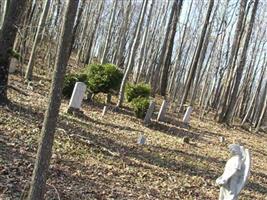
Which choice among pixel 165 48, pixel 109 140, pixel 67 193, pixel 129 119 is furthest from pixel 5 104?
pixel 165 48

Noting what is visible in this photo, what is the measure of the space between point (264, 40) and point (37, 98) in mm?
31613

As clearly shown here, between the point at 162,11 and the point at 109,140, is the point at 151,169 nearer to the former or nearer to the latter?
the point at 109,140

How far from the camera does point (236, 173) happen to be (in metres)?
7.60

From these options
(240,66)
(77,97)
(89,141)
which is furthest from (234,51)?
(89,141)

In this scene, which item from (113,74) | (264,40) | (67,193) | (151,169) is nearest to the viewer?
(67,193)

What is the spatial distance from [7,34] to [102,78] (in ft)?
25.2

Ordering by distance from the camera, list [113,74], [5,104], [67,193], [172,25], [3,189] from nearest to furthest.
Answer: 1. [3,189]
2. [67,193]
3. [5,104]
4. [113,74]
5. [172,25]

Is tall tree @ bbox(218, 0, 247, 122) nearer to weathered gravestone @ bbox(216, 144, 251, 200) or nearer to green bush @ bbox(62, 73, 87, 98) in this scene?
green bush @ bbox(62, 73, 87, 98)

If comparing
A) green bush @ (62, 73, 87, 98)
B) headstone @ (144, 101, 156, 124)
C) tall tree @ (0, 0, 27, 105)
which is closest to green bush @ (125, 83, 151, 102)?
headstone @ (144, 101, 156, 124)

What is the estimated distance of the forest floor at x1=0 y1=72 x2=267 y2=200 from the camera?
305 inches

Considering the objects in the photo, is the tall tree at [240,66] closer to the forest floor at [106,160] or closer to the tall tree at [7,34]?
the forest floor at [106,160]

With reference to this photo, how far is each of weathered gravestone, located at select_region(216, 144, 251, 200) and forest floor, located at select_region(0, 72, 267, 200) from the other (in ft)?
4.73

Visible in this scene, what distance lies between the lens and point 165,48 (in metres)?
26.2

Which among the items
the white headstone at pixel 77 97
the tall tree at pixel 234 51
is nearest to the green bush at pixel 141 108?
the white headstone at pixel 77 97
